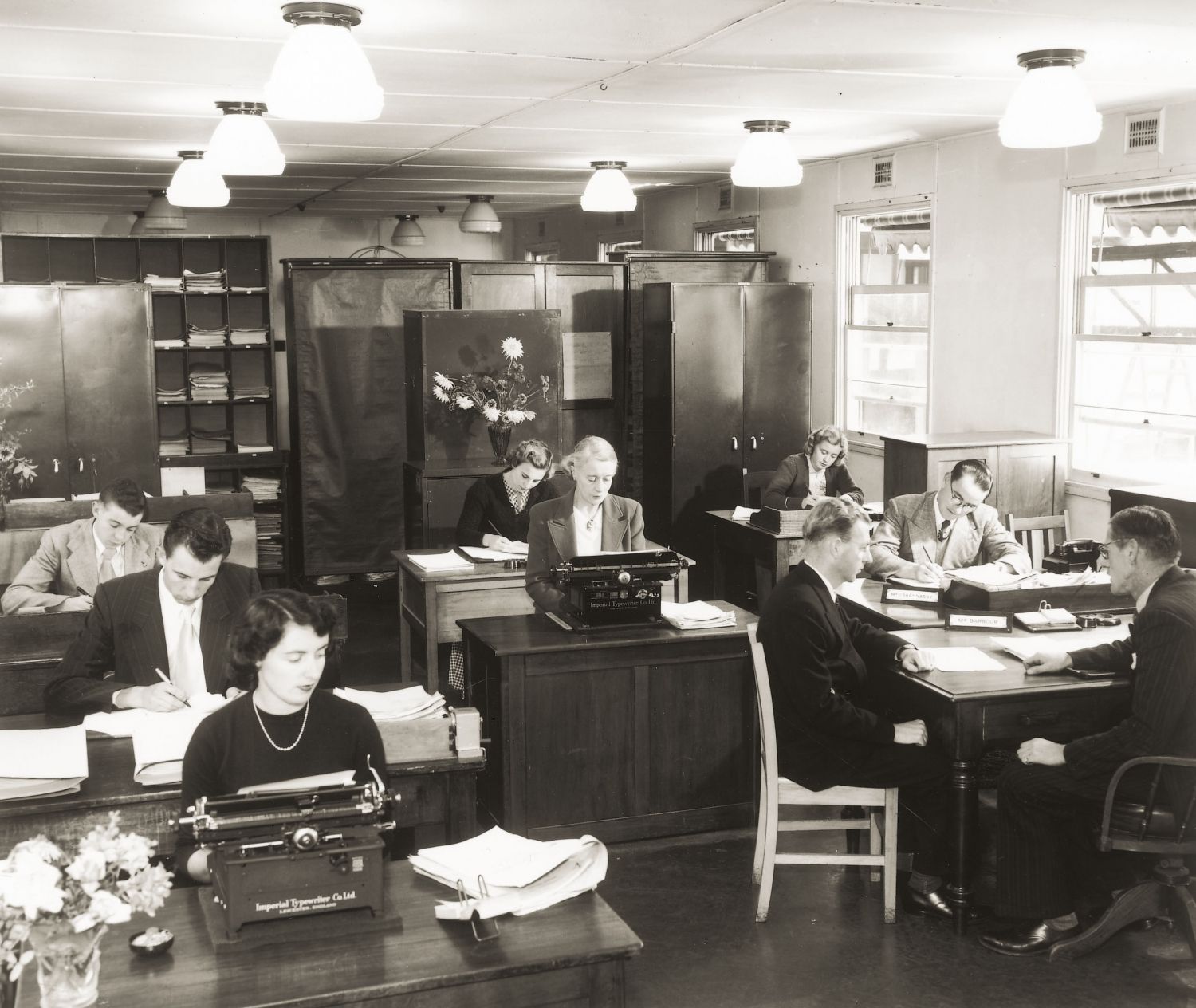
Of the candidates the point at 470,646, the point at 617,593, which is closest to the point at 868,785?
the point at 617,593

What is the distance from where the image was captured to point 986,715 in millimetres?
4027

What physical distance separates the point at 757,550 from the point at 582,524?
7.21 feet

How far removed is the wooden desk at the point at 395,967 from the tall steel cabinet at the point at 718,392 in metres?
6.22

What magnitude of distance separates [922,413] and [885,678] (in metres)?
4.13

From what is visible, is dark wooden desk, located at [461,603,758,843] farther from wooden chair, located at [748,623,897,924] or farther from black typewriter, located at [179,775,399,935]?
black typewriter, located at [179,775,399,935]

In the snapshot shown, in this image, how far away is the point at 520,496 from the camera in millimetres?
6516

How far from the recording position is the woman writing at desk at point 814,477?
7.34m

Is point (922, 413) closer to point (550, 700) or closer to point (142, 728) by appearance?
point (550, 700)

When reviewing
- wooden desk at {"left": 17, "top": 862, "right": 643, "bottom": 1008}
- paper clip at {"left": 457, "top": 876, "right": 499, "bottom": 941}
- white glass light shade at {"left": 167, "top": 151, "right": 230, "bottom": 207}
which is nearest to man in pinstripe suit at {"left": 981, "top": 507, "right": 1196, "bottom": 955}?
wooden desk at {"left": 17, "top": 862, "right": 643, "bottom": 1008}

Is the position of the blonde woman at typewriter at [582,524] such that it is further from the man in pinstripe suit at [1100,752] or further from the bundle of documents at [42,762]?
the bundle of documents at [42,762]

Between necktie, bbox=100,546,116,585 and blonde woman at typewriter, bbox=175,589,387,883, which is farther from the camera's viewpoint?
necktie, bbox=100,546,116,585

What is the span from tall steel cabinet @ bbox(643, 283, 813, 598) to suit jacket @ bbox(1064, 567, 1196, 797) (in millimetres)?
4897

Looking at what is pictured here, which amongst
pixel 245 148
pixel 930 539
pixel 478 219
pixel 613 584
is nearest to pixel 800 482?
pixel 930 539

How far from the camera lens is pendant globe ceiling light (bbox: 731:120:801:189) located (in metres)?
5.90
